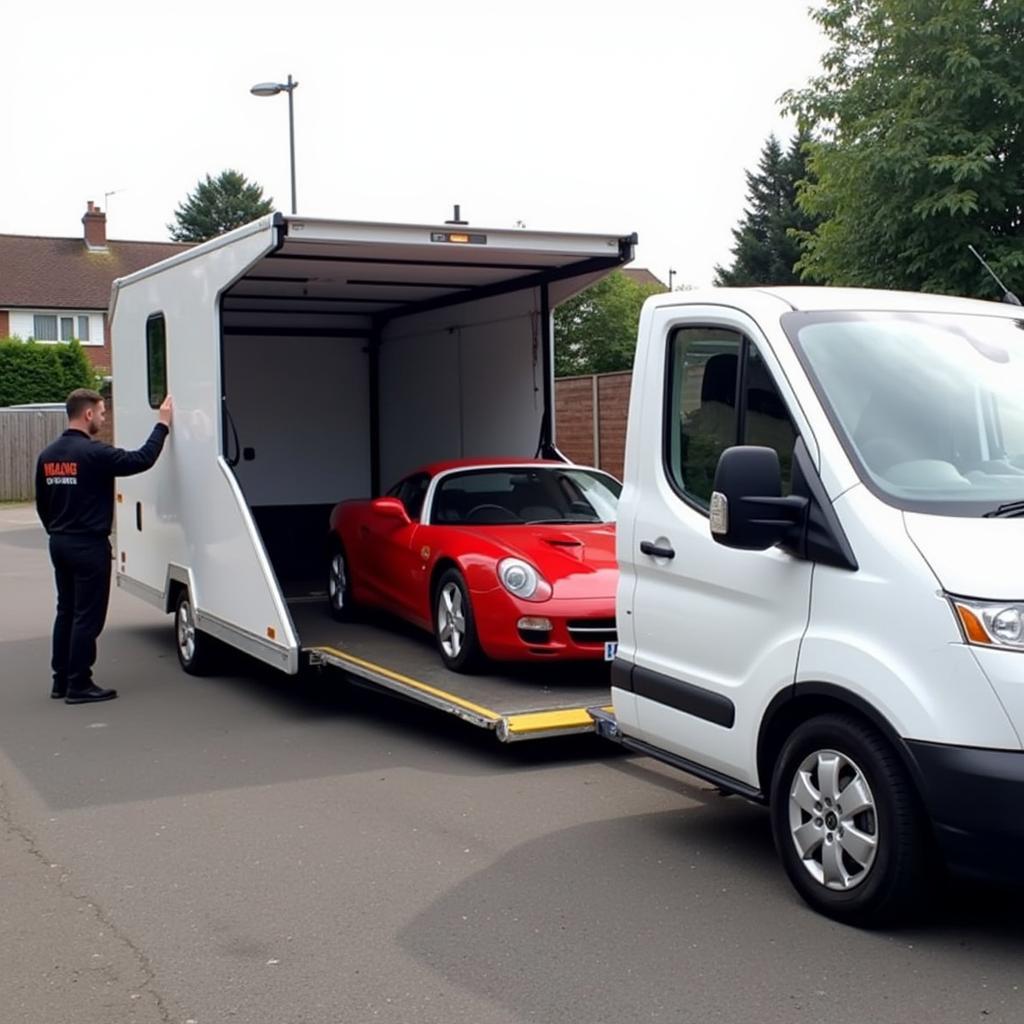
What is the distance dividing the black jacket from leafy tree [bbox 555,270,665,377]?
30.6 m

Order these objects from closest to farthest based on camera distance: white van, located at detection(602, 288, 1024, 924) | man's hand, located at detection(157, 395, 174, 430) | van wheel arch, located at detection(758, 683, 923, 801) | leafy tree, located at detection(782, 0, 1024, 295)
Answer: white van, located at detection(602, 288, 1024, 924)
van wheel arch, located at detection(758, 683, 923, 801)
man's hand, located at detection(157, 395, 174, 430)
leafy tree, located at detection(782, 0, 1024, 295)

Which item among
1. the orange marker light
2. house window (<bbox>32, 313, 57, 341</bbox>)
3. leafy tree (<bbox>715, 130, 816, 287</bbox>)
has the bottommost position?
the orange marker light

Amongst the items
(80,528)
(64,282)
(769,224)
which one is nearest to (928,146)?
(80,528)

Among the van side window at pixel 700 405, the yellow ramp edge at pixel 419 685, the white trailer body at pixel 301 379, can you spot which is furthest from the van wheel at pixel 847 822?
the white trailer body at pixel 301 379

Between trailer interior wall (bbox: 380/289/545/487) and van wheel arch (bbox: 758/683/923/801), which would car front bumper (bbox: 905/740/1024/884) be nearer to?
van wheel arch (bbox: 758/683/923/801)

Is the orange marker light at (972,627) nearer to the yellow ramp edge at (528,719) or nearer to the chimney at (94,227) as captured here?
the yellow ramp edge at (528,719)

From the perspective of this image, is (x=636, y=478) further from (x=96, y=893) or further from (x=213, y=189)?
(x=213, y=189)

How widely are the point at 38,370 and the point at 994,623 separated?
46843 mm

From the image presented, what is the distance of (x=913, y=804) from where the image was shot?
454cm

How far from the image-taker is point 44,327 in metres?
57.6

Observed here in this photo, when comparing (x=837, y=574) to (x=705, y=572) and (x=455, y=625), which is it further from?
(x=455, y=625)

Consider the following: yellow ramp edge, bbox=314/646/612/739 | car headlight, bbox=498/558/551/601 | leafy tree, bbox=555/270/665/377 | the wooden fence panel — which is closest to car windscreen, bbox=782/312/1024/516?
yellow ramp edge, bbox=314/646/612/739

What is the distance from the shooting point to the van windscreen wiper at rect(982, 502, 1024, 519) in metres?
4.62

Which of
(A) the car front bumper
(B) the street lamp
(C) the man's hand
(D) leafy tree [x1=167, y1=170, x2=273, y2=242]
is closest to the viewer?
(A) the car front bumper
